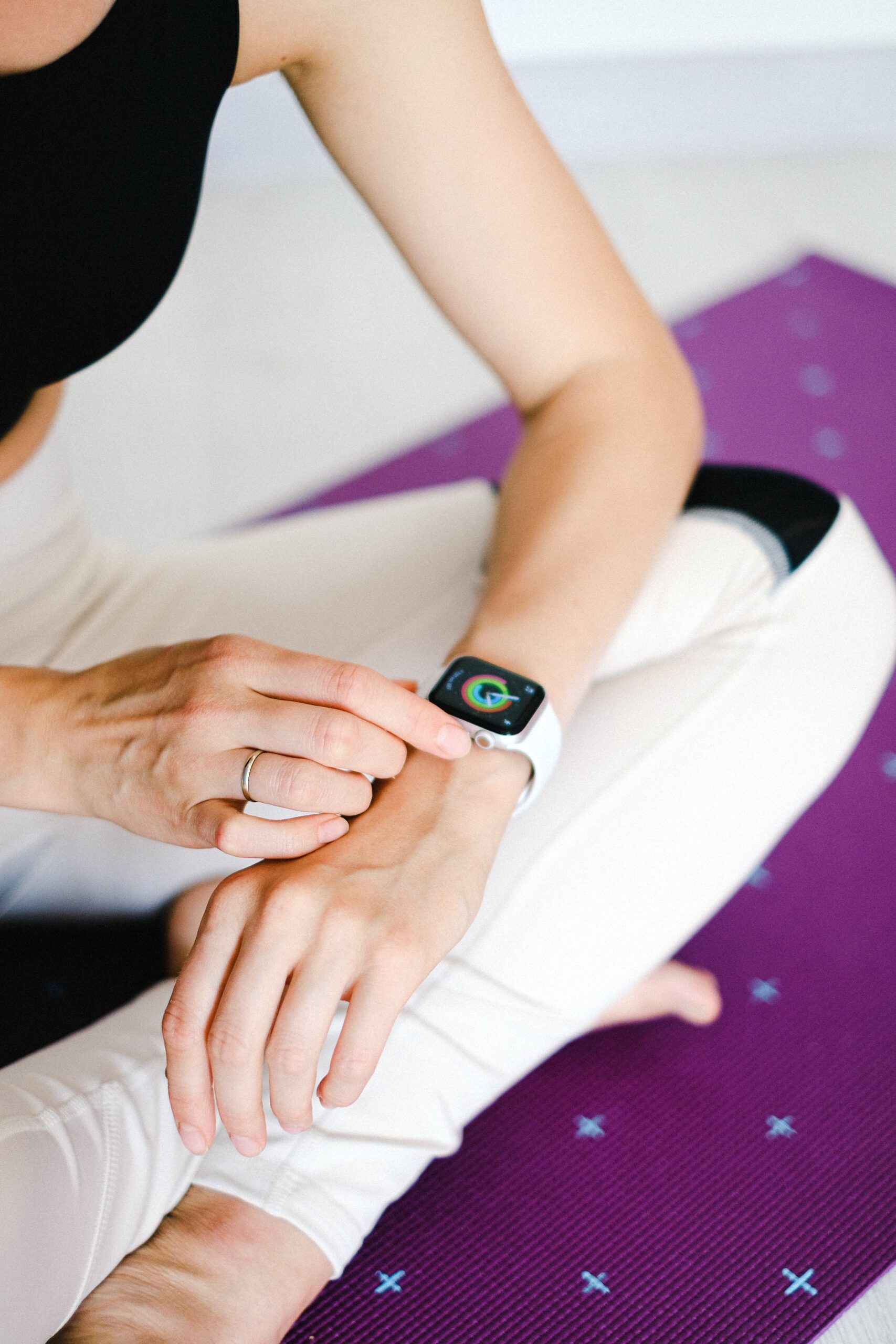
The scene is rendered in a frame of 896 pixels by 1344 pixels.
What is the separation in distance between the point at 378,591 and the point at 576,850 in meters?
0.32

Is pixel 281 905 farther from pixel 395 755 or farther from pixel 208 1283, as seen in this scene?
pixel 208 1283

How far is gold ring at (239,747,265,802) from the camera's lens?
0.71m

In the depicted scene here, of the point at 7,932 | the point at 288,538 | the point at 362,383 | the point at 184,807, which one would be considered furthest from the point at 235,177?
the point at 184,807


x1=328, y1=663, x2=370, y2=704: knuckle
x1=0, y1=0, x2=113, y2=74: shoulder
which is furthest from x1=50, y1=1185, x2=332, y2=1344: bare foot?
x1=0, y1=0, x2=113, y2=74: shoulder

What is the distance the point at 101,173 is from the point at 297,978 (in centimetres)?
55

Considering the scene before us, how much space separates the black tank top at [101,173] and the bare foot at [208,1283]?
602mm

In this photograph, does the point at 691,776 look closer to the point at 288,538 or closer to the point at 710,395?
the point at 288,538

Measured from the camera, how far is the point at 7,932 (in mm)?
1053

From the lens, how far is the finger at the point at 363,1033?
67 centimetres

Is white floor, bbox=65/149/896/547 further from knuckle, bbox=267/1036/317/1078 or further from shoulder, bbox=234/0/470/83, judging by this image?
knuckle, bbox=267/1036/317/1078

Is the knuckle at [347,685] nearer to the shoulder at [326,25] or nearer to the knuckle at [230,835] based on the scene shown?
the knuckle at [230,835]

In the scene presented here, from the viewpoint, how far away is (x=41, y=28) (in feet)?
2.46

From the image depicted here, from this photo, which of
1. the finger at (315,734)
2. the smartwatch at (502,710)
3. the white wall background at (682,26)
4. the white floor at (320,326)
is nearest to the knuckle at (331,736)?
the finger at (315,734)

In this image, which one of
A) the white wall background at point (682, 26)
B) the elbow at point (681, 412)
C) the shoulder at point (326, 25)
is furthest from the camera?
the white wall background at point (682, 26)
